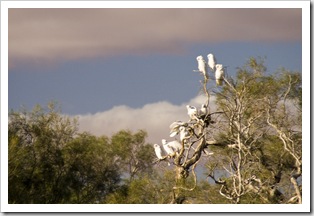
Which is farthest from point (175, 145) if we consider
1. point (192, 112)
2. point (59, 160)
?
point (59, 160)

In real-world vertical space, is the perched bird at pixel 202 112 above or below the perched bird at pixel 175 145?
above

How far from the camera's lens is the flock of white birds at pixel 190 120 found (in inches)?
773

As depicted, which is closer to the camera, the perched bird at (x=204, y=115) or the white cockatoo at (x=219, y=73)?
the white cockatoo at (x=219, y=73)

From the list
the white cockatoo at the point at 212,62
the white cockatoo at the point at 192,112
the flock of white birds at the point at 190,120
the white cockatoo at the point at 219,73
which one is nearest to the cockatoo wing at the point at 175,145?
the flock of white birds at the point at 190,120

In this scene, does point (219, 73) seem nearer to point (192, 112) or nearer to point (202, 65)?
point (202, 65)

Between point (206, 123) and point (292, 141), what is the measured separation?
1559mm

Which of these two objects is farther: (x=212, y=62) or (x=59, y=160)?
(x=59, y=160)

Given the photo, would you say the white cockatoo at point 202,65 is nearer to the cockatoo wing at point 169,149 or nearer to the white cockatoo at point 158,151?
the cockatoo wing at point 169,149

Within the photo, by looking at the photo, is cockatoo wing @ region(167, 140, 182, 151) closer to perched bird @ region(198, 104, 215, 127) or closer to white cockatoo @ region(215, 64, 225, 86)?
perched bird @ region(198, 104, 215, 127)

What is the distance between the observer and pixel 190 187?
2052 cm

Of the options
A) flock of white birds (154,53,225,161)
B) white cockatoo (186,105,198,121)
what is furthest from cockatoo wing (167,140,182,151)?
white cockatoo (186,105,198,121)

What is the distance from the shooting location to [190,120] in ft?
65.5

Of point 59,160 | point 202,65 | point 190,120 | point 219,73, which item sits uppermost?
point 202,65

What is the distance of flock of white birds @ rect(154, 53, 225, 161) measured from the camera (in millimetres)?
19625
